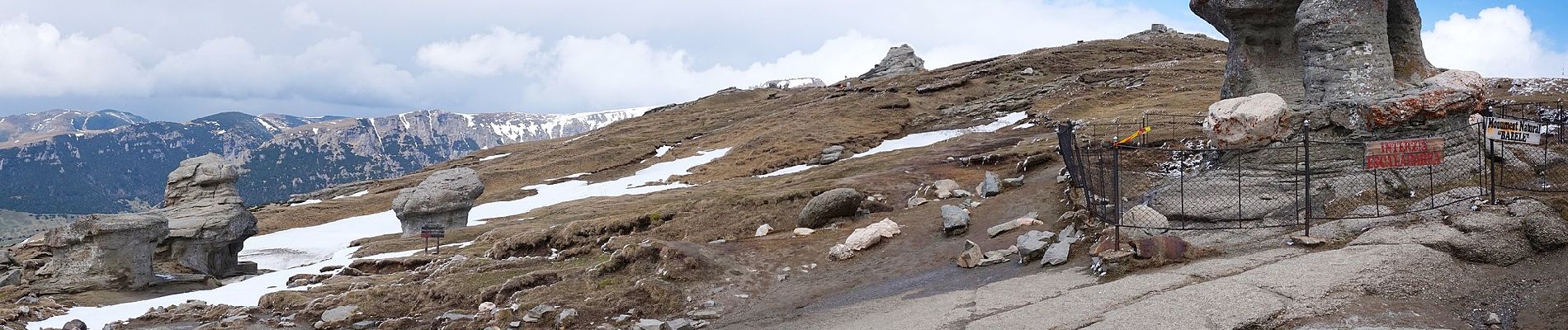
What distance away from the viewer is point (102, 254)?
23047 millimetres

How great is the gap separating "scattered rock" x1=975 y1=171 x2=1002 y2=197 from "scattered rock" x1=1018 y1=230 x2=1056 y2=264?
7.10 metres

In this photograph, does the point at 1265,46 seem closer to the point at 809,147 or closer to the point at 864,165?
the point at 864,165

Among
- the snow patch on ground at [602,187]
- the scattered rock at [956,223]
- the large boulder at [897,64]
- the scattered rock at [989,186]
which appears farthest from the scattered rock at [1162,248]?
the large boulder at [897,64]

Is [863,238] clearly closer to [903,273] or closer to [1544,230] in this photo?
[903,273]

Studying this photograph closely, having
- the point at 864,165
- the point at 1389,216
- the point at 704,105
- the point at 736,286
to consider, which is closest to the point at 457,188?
the point at 864,165

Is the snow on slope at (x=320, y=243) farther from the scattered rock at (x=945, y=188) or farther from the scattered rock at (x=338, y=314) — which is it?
the scattered rock at (x=945, y=188)

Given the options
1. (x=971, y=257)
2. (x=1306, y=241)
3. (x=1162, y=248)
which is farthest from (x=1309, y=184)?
(x=971, y=257)

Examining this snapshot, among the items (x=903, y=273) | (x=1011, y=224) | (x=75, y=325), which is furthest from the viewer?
(x=75, y=325)

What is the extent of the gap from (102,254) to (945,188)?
69.2 feet

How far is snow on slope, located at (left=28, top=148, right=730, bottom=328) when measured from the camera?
19797 mm

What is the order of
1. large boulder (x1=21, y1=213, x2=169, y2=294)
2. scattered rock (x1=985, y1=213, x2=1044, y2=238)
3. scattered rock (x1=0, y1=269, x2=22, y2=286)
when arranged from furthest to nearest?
1. scattered rock (x1=0, y1=269, x2=22, y2=286)
2. large boulder (x1=21, y1=213, x2=169, y2=294)
3. scattered rock (x1=985, y1=213, x2=1044, y2=238)

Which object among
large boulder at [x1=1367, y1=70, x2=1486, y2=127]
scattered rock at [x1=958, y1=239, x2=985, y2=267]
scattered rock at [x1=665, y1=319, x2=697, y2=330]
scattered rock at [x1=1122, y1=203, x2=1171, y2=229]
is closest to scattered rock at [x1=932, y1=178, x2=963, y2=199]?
scattered rock at [x1=958, y1=239, x2=985, y2=267]

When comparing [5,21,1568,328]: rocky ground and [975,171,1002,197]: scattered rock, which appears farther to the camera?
[975,171,1002,197]: scattered rock

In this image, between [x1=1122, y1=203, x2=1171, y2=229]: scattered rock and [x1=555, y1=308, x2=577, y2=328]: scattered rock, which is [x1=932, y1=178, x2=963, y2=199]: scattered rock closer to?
[x1=1122, y1=203, x2=1171, y2=229]: scattered rock
